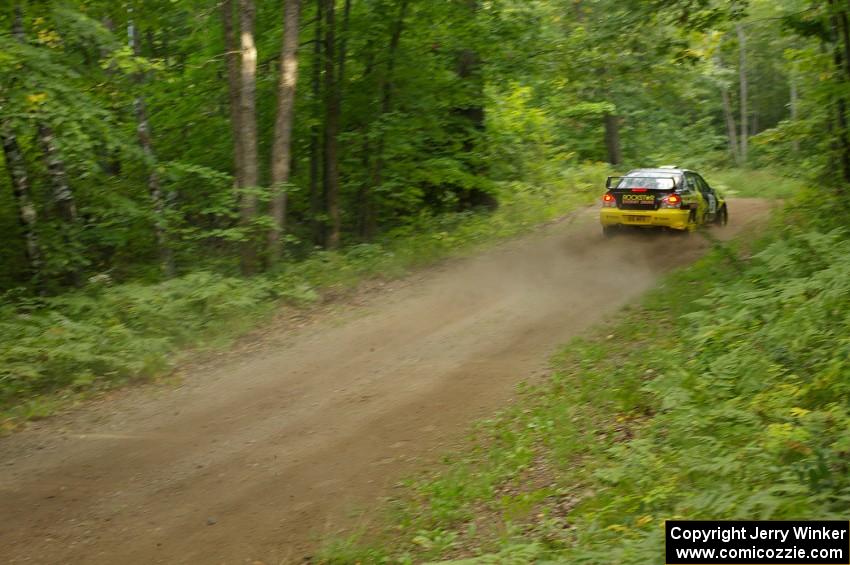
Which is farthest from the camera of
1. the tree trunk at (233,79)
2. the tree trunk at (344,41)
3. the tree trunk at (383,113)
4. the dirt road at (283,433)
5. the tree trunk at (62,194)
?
the tree trunk at (383,113)

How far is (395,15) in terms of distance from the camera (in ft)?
53.6

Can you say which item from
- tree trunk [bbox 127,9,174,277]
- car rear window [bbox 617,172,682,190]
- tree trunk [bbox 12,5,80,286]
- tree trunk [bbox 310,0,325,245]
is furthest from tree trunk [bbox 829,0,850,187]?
tree trunk [bbox 12,5,80,286]

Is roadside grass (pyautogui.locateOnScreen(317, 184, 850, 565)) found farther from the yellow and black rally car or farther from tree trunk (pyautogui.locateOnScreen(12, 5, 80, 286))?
tree trunk (pyautogui.locateOnScreen(12, 5, 80, 286))

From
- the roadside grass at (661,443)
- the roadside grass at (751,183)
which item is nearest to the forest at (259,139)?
the roadside grass at (661,443)

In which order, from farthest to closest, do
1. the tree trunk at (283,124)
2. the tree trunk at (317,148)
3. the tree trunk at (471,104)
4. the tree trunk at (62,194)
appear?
1. the tree trunk at (471,104)
2. the tree trunk at (317,148)
3. the tree trunk at (283,124)
4. the tree trunk at (62,194)

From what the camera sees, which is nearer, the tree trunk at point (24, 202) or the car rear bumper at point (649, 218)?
the tree trunk at point (24, 202)

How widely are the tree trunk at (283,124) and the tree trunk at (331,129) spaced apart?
57.2 inches

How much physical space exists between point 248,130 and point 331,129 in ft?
8.42

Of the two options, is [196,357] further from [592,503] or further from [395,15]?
[395,15]


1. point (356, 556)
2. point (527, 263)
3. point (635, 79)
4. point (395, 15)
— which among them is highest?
point (395, 15)

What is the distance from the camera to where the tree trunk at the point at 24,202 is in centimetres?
1359

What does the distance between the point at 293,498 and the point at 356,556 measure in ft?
4.11

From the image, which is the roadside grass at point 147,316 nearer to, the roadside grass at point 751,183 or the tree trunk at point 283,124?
the tree trunk at point 283,124

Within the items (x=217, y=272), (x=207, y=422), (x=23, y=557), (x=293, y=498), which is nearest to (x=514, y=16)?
(x=217, y=272)
